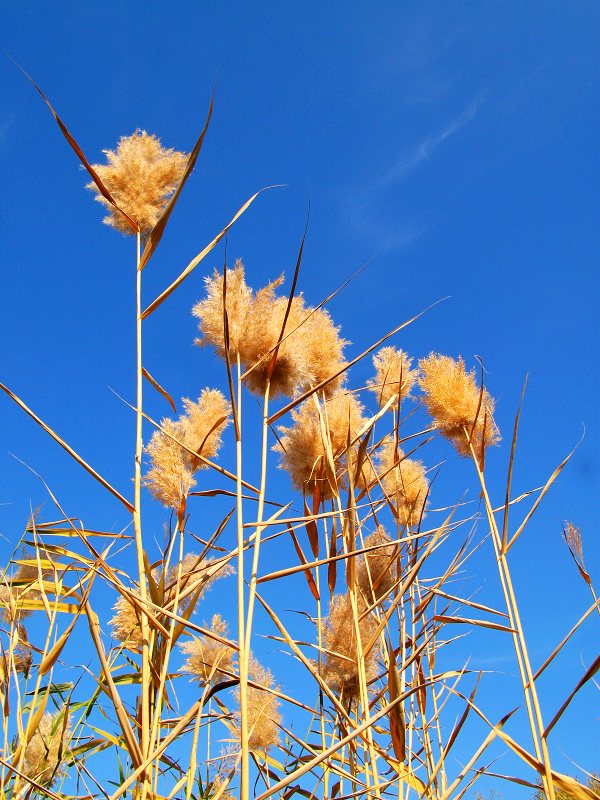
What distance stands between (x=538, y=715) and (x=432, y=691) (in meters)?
0.53

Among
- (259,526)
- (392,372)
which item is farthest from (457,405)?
(259,526)

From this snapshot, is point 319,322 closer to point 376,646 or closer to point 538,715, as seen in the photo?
point 376,646

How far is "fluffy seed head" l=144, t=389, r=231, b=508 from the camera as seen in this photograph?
1.77m

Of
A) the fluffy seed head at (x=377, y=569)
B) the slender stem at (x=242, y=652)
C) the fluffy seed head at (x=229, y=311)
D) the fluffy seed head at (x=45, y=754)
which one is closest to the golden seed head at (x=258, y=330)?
the fluffy seed head at (x=229, y=311)

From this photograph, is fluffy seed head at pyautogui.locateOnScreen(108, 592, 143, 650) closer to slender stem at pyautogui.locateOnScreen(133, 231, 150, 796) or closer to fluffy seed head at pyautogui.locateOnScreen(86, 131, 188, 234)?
slender stem at pyautogui.locateOnScreen(133, 231, 150, 796)

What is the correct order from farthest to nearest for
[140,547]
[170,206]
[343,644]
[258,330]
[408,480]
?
[408,480] → [343,644] → [258,330] → [170,206] → [140,547]

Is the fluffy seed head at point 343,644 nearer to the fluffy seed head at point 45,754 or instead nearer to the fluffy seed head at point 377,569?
the fluffy seed head at point 377,569

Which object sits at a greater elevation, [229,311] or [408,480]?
[408,480]

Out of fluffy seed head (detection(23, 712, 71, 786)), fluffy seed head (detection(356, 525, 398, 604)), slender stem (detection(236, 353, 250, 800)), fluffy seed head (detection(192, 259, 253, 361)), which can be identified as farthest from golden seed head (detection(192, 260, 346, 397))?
fluffy seed head (detection(23, 712, 71, 786))

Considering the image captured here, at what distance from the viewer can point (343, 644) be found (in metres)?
2.02

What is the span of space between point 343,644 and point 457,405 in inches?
37.9

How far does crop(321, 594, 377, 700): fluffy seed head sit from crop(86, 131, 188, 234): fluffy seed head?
1.29 metres

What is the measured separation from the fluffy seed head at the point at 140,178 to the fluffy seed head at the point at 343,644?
1.29 meters

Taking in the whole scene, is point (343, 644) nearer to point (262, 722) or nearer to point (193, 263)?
point (262, 722)
